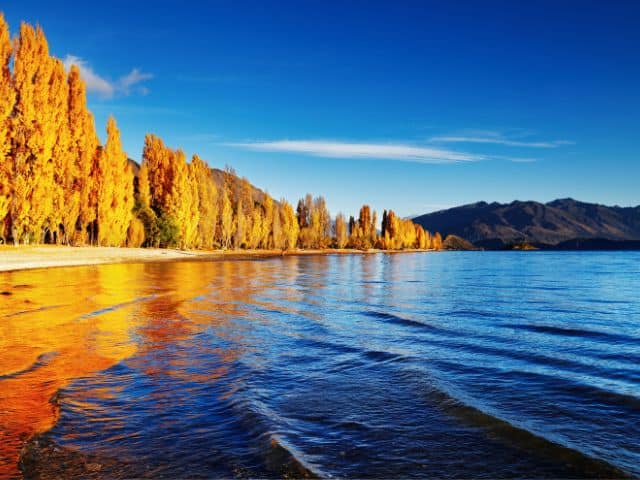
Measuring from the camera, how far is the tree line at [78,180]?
43.3m

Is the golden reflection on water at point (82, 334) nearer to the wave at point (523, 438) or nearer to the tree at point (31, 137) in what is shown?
the wave at point (523, 438)

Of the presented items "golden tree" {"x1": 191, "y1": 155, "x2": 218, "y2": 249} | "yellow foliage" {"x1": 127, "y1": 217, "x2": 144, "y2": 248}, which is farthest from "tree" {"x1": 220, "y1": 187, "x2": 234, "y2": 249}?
"yellow foliage" {"x1": 127, "y1": 217, "x2": 144, "y2": 248}

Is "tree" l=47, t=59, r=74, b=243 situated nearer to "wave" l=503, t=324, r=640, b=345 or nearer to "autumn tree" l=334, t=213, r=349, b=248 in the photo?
"wave" l=503, t=324, r=640, b=345

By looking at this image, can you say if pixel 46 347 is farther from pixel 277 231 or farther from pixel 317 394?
pixel 277 231

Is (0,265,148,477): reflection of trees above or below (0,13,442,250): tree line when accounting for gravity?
below

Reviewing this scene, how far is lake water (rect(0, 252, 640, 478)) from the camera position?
211 inches

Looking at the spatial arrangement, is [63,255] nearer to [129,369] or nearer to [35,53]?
[35,53]

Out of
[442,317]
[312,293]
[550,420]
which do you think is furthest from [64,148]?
[550,420]

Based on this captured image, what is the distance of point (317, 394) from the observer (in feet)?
25.7

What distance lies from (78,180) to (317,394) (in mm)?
55108

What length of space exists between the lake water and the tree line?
105ft

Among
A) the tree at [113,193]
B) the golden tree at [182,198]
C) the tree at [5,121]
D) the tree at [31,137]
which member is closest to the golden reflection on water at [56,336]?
the tree at [5,121]

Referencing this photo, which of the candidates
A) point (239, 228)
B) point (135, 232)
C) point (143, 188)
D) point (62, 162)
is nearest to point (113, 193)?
point (135, 232)

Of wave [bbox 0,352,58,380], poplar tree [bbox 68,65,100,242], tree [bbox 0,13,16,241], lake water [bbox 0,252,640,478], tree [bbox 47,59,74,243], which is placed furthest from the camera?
poplar tree [bbox 68,65,100,242]
